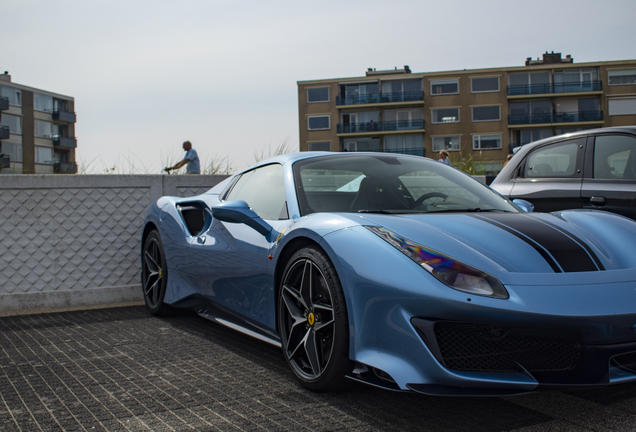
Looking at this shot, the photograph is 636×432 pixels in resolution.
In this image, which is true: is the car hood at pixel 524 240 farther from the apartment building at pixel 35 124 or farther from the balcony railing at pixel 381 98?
the apartment building at pixel 35 124

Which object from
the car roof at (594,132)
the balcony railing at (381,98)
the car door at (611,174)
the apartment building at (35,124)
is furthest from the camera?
the apartment building at (35,124)

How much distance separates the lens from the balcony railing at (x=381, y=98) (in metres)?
62.5

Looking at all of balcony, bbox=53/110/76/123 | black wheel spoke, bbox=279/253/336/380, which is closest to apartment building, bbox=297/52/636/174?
balcony, bbox=53/110/76/123

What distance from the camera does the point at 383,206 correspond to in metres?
3.34

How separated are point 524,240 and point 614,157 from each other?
3.08 meters

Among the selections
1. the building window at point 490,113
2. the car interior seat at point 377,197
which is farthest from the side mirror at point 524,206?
the building window at point 490,113

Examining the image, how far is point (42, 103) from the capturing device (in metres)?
70.5

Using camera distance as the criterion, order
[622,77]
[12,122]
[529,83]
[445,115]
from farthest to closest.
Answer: [12,122] < [445,115] < [529,83] < [622,77]

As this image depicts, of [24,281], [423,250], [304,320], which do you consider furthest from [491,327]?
[24,281]

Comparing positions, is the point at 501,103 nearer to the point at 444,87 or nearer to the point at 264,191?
the point at 444,87

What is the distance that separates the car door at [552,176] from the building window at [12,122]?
69.0m

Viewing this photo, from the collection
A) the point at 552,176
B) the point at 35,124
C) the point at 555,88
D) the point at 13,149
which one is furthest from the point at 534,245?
the point at 35,124

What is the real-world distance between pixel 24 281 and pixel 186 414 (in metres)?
3.65

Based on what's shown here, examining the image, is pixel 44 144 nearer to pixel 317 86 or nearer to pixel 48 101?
pixel 48 101
